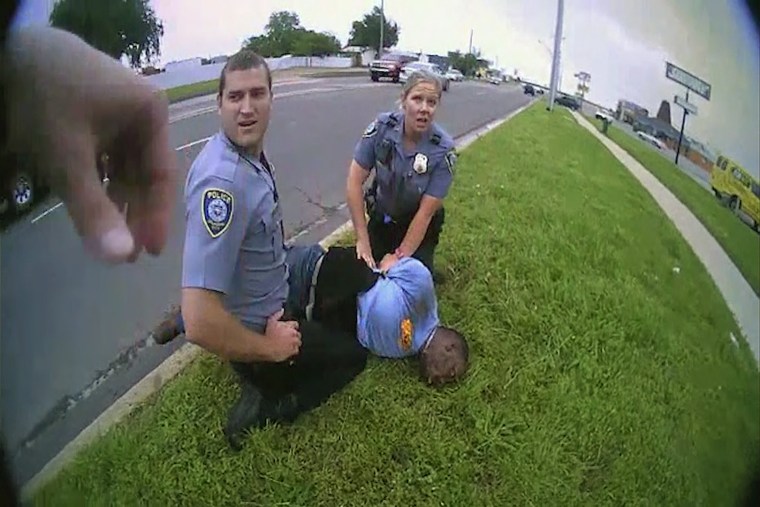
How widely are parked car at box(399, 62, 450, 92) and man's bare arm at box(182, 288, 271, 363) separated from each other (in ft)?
1.52

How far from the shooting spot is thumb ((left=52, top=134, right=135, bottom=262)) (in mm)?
1277

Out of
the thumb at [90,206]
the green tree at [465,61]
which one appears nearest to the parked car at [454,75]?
the green tree at [465,61]

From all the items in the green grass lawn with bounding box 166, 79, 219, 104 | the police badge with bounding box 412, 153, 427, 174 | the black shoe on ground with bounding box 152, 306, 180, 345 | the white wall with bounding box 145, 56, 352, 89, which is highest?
the white wall with bounding box 145, 56, 352, 89

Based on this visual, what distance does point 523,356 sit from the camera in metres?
1.44

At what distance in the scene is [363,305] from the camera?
1.35m

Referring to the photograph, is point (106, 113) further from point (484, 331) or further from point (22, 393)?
point (484, 331)

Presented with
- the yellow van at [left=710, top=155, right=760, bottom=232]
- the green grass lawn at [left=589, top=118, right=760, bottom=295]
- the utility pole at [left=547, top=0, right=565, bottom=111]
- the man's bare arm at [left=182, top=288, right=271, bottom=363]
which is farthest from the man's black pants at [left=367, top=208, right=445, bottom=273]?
the yellow van at [left=710, top=155, right=760, bottom=232]

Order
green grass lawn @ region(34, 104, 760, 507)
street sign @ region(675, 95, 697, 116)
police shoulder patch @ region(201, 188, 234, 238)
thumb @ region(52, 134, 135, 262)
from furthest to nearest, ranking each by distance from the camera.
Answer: street sign @ region(675, 95, 697, 116), green grass lawn @ region(34, 104, 760, 507), thumb @ region(52, 134, 135, 262), police shoulder patch @ region(201, 188, 234, 238)

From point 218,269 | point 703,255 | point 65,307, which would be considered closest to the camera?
point 218,269

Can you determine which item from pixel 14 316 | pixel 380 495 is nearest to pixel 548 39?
pixel 380 495

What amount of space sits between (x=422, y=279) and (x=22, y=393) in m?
0.71

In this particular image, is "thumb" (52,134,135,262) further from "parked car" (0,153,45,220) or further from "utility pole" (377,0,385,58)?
"utility pole" (377,0,385,58)

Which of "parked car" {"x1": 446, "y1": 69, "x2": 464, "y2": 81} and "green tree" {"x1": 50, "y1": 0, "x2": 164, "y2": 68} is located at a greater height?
"green tree" {"x1": 50, "y1": 0, "x2": 164, "y2": 68}

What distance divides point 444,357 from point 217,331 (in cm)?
38
